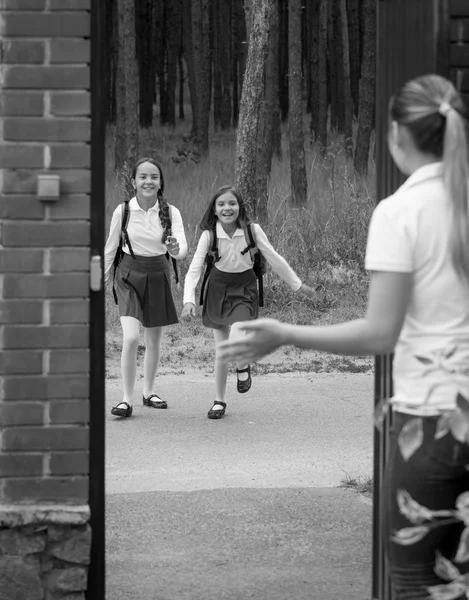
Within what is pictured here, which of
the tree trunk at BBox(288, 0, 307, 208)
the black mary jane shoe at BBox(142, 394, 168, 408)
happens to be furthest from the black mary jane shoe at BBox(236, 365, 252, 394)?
the tree trunk at BBox(288, 0, 307, 208)

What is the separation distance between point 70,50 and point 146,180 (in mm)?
4059

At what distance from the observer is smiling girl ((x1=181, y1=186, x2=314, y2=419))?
7930mm

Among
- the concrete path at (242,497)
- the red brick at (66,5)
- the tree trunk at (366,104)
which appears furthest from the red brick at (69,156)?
the tree trunk at (366,104)

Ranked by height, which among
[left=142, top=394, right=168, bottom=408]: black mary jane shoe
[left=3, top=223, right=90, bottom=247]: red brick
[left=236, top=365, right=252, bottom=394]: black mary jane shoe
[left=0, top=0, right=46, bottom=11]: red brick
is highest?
[left=0, top=0, right=46, bottom=11]: red brick

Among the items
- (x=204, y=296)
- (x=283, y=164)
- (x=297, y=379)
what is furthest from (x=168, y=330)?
(x=283, y=164)

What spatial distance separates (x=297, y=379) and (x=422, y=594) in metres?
6.66

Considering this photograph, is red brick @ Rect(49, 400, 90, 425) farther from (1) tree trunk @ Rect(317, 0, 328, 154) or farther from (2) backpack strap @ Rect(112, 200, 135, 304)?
(1) tree trunk @ Rect(317, 0, 328, 154)

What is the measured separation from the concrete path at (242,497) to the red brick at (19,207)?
157 cm

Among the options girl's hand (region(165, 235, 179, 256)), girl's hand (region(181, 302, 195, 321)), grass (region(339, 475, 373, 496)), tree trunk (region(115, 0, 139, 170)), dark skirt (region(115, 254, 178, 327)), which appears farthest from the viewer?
tree trunk (region(115, 0, 139, 170))

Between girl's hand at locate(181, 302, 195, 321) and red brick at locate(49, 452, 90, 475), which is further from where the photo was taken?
girl's hand at locate(181, 302, 195, 321)

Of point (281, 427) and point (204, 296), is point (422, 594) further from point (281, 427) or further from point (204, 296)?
point (204, 296)

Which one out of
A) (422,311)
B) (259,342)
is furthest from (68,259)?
(422,311)

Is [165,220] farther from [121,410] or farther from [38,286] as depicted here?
[38,286]

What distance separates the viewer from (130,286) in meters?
8.11
